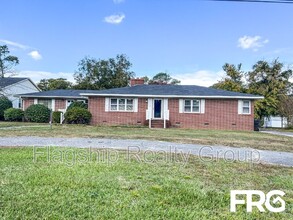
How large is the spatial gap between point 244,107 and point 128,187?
18.8 m

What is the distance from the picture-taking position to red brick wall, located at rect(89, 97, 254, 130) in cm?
2102

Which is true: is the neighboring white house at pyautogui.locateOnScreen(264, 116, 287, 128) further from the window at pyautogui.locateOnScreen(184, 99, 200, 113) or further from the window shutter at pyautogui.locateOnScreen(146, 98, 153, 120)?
the window shutter at pyautogui.locateOnScreen(146, 98, 153, 120)

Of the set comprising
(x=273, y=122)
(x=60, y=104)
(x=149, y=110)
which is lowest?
(x=273, y=122)

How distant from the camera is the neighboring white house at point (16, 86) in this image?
104 feet

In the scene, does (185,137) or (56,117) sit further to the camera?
(56,117)

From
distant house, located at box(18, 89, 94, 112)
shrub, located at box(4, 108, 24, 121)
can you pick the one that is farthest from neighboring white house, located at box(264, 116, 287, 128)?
shrub, located at box(4, 108, 24, 121)

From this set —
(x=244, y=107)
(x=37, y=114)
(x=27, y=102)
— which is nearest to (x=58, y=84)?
(x=27, y=102)

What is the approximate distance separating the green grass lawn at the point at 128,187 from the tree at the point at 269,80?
27.1 metres

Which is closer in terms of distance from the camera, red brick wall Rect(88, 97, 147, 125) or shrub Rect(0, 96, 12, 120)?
red brick wall Rect(88, 97, 147, 125)

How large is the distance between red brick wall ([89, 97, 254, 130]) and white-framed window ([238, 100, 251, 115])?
0.23 metres

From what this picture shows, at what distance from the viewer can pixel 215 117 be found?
2114 centimetres

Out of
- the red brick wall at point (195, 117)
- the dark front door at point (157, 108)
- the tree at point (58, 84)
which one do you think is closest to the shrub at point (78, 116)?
the red brick wall at point (195, 117)

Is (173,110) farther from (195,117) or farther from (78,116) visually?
(78,116)

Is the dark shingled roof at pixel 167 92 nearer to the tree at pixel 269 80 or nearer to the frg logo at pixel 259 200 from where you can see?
the tree at pixel 269 80
